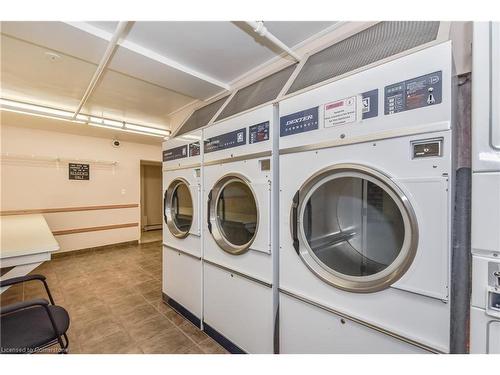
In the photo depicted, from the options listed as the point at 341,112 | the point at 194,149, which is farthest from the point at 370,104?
the point at 194,149

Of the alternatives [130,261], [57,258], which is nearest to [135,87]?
[130,261]

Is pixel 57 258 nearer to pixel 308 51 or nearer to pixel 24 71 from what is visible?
pixel 24 71

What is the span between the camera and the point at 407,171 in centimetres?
99

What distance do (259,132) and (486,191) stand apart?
119cm

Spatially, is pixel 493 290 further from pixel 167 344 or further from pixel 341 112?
pixel 167 344

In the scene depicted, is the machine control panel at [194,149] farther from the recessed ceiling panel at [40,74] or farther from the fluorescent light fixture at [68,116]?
the fluorescent light fixture at [68,116]

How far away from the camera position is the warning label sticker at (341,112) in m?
1.16

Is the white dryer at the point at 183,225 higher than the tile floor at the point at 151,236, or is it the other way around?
the white dryer at the point at 183,225

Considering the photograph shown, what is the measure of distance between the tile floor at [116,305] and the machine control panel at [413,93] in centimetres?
215

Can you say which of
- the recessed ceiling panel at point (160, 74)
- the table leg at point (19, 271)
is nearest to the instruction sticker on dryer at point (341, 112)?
the recessed ceiling panel at point (160, 74)

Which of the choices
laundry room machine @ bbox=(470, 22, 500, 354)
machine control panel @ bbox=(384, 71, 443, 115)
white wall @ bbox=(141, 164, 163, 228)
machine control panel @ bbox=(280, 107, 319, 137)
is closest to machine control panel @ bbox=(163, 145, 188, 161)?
machine control panel @ bbox=(280, 107, 319, 137)

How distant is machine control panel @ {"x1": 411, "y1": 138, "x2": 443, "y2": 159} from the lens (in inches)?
35.9

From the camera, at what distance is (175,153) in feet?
8.02
